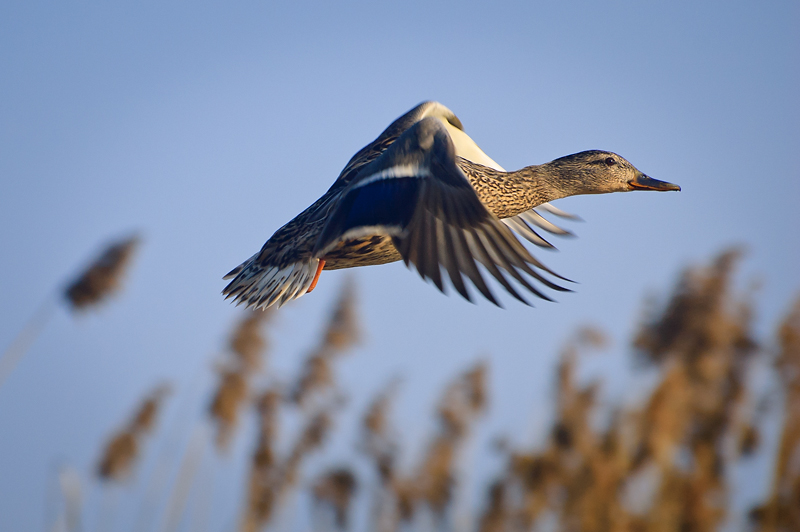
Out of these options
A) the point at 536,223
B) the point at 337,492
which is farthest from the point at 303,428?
the point at 536,223

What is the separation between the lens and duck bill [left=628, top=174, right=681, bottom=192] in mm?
5438

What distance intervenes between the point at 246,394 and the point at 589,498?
4.29 m

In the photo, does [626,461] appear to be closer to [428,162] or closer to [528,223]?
[528,223]

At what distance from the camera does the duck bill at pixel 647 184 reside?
5.44m

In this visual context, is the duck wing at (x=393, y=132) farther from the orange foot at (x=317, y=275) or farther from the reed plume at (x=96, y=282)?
the reed plume at (x=96, y=282)

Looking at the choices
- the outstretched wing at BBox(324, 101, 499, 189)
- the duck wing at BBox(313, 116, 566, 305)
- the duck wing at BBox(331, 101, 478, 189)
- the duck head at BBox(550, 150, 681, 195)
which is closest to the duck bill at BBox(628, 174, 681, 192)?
the duck head at BBox(550, 150, 681, 195)

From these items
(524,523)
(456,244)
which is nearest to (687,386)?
(524,523)

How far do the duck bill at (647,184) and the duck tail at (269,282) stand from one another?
2386 mm

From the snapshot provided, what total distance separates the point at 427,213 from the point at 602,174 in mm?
2344

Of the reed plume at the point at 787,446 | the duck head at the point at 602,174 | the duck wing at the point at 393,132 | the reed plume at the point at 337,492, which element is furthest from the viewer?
the reed plume at the point at 337,492

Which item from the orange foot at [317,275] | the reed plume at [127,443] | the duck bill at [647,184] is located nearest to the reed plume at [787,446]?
the duck bill at [647,184]

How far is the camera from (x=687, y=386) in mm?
8156

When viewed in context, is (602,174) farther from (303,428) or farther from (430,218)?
(303,428)

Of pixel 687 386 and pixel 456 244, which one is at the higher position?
pixel 456 244
